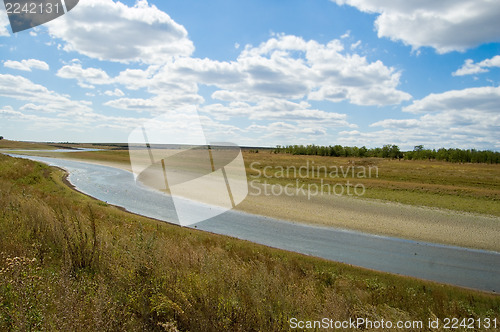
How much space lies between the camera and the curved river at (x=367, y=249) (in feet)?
40.4

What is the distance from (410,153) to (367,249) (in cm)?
7863

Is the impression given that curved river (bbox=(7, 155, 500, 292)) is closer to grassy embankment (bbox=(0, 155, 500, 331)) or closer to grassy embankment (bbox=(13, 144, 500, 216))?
grassy embankment (bbox=(0, 155, 500, 331))

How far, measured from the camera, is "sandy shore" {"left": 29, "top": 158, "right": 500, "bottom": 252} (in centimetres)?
1775

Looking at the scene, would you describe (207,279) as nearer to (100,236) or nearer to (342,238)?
(100,236)

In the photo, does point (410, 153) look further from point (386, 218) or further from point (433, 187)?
point (386, 218)

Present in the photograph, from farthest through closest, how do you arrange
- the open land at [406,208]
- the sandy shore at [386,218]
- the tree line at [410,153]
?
the tree line at [410,153], the open land at [406,208], the sandy shore at [386,218]

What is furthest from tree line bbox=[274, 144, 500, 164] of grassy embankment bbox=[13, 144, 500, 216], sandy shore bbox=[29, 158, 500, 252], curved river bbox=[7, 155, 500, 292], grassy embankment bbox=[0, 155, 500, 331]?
grassy embankment bbox=[0, 155, 500, 331]

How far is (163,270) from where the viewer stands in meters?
5.13

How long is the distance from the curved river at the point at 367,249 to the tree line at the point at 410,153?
6800cm

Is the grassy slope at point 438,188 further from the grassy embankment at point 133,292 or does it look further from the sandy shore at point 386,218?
the grassy embankment at point 133,292

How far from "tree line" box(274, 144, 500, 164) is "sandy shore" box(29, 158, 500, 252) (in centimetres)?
5971

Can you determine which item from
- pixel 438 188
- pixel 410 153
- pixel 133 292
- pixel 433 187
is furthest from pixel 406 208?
pixel 410 153

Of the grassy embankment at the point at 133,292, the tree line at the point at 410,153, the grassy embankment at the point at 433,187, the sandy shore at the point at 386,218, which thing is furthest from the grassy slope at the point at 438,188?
the tree line at the point at 410,153

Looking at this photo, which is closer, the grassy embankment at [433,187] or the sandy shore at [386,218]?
the sandy shore at [386,218]
